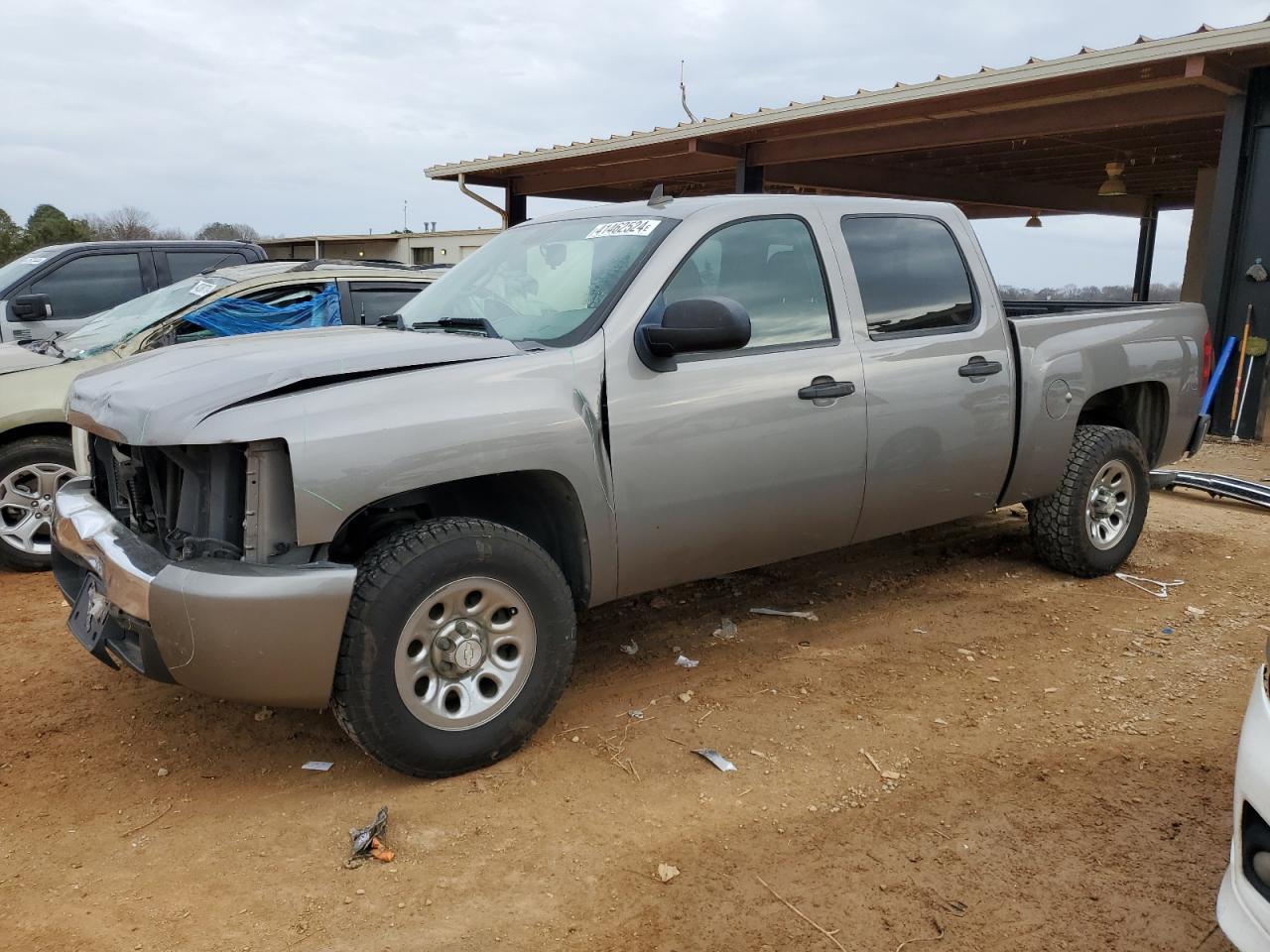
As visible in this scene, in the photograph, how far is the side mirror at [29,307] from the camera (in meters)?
7.04

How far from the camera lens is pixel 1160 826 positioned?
3045 millimetres

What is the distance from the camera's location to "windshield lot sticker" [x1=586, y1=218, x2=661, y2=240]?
3.94 metres

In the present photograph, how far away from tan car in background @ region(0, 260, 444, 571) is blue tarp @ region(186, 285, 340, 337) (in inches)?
1.3

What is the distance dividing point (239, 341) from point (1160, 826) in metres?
3.51

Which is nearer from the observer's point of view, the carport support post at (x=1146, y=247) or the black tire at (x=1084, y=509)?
the black tire at (x=1084, y=509)

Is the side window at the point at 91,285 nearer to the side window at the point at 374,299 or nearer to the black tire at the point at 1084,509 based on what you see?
the side window at the point at 374,299

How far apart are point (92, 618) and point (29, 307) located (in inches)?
190

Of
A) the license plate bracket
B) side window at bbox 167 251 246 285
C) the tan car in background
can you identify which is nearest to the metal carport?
side window at bbox 167 251 246 285

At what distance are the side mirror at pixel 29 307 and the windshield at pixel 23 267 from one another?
1.93 feet

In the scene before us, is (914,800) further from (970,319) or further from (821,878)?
(970,319)

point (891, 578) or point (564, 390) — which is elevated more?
point (564, 390)

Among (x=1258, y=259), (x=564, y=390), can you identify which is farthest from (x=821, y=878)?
(x=1258, y=259)

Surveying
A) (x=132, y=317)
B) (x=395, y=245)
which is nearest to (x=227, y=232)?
(x=395, y=245)

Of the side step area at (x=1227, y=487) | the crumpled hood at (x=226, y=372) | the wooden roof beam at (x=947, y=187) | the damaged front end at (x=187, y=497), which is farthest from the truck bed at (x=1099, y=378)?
the wooden roof beam at (x=947, y=187)
